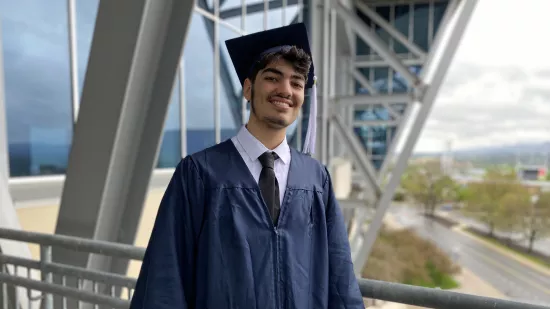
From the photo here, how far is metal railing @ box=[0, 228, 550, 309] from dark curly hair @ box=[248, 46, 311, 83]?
2.85 feet

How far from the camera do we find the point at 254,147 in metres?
1.27

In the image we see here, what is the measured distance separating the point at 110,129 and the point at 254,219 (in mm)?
1940

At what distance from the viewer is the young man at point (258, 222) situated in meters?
1.14

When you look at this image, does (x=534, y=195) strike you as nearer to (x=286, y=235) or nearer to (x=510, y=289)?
(x=510, y=289)

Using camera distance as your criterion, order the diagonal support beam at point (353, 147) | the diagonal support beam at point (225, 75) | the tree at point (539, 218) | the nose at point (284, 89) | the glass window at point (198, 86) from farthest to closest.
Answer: the tree at point (539, 218)
the diagonal support beam at point (353, 147)
the diagonal support beam at point (225, 75)
the glass window at point (198, 86)
the nose at point (284, 89)

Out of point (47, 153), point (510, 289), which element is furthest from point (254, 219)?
point (510, 289)

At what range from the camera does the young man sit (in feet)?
3.74

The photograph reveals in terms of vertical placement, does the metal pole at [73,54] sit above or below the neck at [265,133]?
above

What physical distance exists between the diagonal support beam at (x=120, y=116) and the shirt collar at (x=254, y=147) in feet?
5.46

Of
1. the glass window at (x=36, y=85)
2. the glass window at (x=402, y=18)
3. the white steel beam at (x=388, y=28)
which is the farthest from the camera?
the glass window at (x=402, y=18)

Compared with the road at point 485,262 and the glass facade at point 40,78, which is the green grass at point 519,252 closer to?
the road at point 485,262

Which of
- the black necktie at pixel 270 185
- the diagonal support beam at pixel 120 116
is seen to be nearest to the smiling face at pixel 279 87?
the black necktie at pixel 270 185

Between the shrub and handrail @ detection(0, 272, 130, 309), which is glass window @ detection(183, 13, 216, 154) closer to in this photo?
handrail @ detection(0, 272, 130, 309)

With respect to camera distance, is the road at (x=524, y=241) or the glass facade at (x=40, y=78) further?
the road at (x=524, y=241)
